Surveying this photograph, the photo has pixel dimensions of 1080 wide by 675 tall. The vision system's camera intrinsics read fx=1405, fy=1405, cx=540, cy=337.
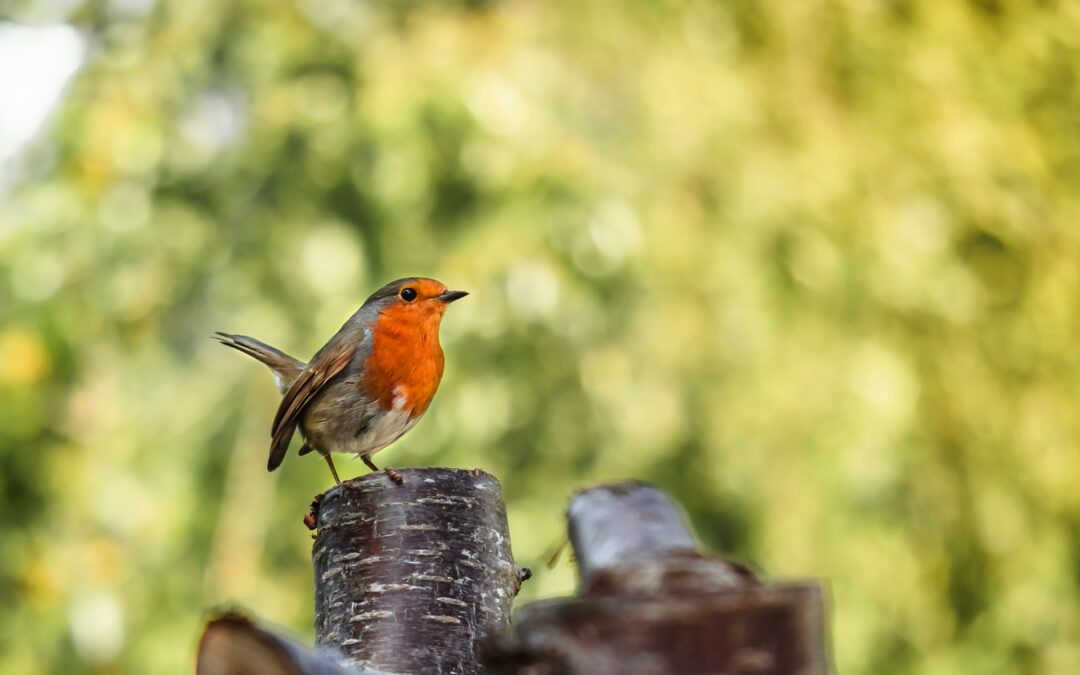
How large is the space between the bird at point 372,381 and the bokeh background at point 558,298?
131cm

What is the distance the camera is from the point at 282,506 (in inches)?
209

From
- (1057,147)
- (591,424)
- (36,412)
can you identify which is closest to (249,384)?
(36,412)

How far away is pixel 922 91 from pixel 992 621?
7.56 feet

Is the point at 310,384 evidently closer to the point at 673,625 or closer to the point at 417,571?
the point at 417,571

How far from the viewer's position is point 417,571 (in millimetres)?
2125

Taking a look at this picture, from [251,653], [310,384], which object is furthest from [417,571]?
[310,384]

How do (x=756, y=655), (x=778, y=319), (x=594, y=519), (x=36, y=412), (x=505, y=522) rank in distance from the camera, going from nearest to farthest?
(x=756, y=655)
(x=594, y=519)
(x=505, y=522)
(x=36, y=412)
(x=778, y=319)

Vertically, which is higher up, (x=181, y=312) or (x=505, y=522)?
(x=181, y=312)

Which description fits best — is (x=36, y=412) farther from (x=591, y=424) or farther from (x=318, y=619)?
(x=318, y=619)

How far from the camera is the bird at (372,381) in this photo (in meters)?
3.61

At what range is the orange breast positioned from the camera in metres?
3.61

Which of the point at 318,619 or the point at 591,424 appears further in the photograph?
the point at 591,424

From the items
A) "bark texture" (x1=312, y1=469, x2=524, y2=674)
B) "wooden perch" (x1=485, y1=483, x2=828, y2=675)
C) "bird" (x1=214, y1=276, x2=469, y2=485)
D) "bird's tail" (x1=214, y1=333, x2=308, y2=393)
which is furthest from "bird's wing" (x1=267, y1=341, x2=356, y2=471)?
"wooden perch" (x1=485, y1=483, x2=828, y2=675)

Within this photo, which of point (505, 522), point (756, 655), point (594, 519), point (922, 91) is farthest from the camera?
point (922, 91)
